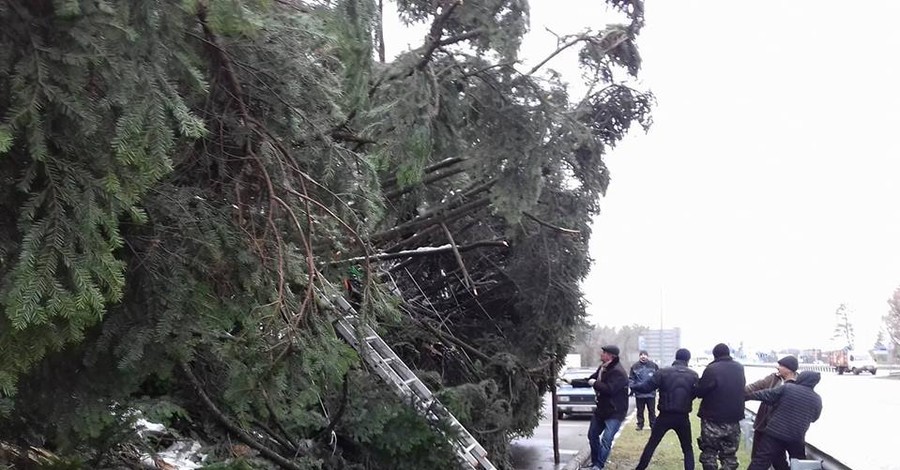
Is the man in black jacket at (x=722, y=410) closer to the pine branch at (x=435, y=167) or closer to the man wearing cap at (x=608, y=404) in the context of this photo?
the man wearing cap at (x=608, y=404)

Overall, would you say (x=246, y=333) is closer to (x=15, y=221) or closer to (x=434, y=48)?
(x=15, y=221)

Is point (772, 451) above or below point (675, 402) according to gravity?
below

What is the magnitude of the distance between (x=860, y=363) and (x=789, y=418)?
5928cm

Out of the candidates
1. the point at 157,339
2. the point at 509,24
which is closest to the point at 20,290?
the point at 157,339

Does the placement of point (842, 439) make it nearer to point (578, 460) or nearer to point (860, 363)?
point (578, 460)

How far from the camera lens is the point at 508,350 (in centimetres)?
1107

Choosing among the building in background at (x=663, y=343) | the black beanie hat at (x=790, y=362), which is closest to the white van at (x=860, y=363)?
the building in background at (x=663, y=343)

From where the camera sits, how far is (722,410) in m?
8.38

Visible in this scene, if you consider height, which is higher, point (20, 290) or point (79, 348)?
point (20, 290)

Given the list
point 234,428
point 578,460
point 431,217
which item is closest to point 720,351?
point 431,217

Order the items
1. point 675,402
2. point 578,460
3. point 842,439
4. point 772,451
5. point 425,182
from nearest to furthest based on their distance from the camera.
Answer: point 772,451, point 675,402, point 425,182, point 578,460, point 842,439

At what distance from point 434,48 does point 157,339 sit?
3.44 meters

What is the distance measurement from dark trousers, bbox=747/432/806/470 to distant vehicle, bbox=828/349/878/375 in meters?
58.0

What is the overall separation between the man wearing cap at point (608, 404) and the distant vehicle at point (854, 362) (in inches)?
2236
